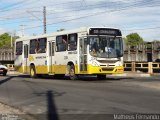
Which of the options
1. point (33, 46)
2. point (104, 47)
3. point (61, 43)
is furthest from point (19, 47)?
point (104, 47)

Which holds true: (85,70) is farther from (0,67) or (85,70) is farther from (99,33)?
(0,67)

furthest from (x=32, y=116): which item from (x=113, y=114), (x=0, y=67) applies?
(x=0, y=67)

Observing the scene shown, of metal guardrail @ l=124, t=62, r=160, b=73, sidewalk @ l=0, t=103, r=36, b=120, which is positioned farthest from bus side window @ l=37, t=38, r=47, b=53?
sidewalk @ l=0, t=103, r=36, b=120

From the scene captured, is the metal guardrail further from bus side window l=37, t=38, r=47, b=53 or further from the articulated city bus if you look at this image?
Answer: the articulated city bus

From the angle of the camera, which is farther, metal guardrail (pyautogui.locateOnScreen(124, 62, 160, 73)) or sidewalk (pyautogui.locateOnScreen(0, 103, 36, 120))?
metal guardrail (pyautogui.locateOnScreen(124, 62, 160, 73))

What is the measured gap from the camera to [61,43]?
30.2 metres

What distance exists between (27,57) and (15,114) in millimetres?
22408

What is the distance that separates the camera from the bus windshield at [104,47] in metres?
27.1

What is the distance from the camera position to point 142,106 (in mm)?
14180

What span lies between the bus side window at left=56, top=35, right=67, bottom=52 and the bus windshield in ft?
9.80

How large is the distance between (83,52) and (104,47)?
1.29 meters

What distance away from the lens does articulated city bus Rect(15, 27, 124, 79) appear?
27094 mm

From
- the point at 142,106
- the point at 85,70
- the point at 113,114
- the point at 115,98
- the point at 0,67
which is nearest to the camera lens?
the point at 113,114

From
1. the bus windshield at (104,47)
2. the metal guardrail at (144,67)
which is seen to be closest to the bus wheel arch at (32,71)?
the bus windshield at (104,47)
